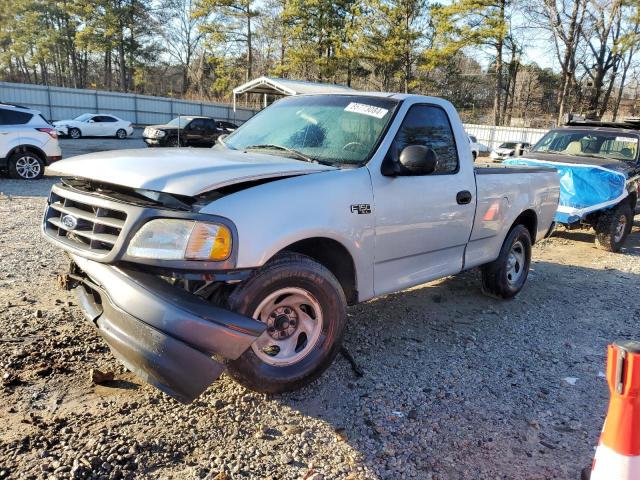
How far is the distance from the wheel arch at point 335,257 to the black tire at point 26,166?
10971 millimetres

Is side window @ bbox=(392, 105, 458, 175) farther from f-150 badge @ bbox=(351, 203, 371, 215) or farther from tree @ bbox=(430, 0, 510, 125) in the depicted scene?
tree @ bbox=(430, 0, 510, 125)

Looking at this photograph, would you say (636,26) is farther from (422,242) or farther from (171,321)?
(171,321)

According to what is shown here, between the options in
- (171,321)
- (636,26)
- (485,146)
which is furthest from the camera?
(485,146)

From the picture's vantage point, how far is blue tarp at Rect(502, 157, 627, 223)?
777cm

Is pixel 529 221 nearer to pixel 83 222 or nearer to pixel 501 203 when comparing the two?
pixel 501 203

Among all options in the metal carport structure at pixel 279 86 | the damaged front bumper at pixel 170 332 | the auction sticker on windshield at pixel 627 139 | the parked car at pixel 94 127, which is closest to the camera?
the damaged front bumper at pixel 170 332

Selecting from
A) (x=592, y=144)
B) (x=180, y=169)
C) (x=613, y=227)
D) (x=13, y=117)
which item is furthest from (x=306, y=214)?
(x=13, y=117)

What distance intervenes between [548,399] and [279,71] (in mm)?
40282

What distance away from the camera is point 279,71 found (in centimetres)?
4075

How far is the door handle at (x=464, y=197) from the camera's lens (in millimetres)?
4301

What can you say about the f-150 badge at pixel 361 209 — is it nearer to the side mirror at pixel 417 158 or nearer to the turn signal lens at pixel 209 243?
the side mirror at pixel 417 158

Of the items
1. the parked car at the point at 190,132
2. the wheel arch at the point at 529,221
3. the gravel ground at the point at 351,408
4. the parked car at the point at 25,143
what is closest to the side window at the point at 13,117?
the parked car at the point at 25,143

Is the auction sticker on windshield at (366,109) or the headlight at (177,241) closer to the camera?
the headlight at (177,241)

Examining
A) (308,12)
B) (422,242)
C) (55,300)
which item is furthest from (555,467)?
(308,12)
